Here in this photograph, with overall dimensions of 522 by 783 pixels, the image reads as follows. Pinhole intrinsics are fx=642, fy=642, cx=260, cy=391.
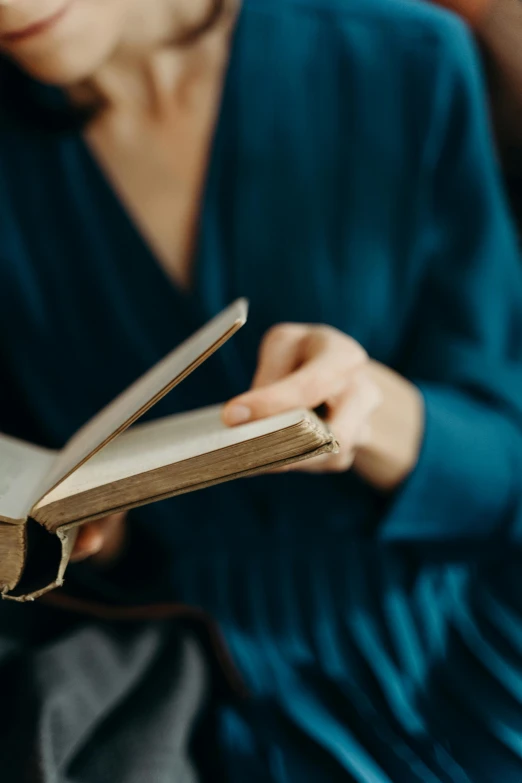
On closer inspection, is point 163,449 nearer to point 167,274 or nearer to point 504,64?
point 167,274

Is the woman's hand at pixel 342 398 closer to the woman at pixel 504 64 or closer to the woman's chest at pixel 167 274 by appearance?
the woman's chest at pixel 167 274

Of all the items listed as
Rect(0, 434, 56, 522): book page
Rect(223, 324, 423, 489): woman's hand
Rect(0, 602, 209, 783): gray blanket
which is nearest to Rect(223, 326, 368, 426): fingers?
Rect(223, 324, 423, 489): woman's hand

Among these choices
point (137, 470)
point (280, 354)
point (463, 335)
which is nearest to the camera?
point (137, 470)

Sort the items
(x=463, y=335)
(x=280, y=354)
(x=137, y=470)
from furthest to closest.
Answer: (x=463, y=335) → (x=280, y=354) → (x=137, y=470)

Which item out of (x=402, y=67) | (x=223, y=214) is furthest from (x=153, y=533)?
(x=402, y=67)

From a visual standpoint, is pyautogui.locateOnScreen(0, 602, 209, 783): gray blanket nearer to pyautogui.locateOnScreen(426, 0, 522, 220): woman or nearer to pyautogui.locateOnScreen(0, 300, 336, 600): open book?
pyautogui.locateOnScreen(0, 300, 336, 600): open book

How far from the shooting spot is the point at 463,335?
612mm

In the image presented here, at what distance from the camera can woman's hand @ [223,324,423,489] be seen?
385 mm

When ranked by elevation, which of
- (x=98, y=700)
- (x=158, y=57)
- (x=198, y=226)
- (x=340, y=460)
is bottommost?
(x=98, y=700)

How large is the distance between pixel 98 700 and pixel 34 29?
1.68 ft

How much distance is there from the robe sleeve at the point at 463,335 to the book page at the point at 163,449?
221mm

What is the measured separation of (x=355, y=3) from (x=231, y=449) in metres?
0.51

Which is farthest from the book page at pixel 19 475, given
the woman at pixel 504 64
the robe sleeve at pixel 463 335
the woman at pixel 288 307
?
the woman at pixel 504 64

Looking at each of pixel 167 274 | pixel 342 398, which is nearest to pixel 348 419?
pixel 342 398
